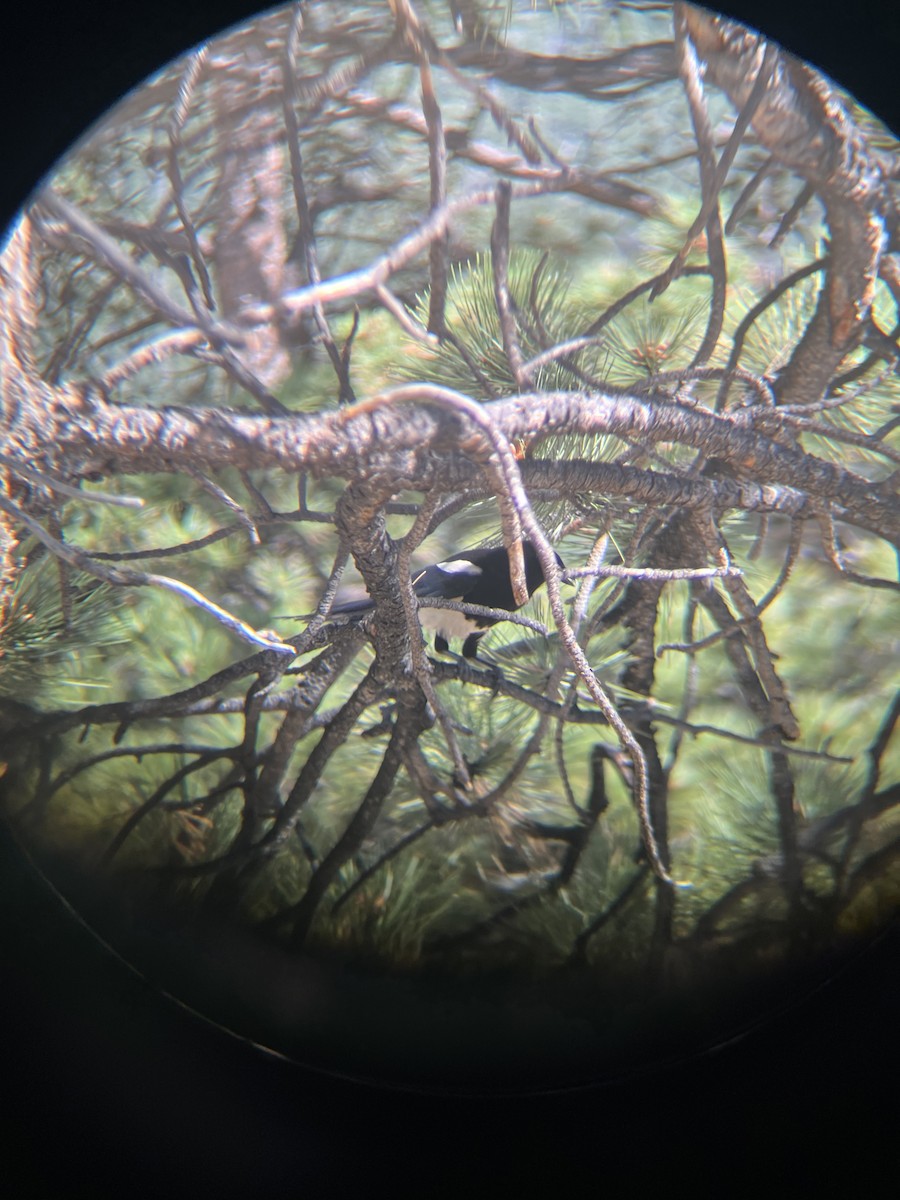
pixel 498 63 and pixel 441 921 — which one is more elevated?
pixel 498 63

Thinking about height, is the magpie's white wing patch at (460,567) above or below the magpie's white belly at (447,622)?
above

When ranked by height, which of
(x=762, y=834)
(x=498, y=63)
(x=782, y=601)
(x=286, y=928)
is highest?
(x=498, y=63)

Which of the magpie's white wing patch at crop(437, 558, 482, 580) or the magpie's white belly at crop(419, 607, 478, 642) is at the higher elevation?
the magpie's white wing patch at crop(437, 558, 482, 580)

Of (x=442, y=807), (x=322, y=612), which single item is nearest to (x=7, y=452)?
(x=322, y=612)

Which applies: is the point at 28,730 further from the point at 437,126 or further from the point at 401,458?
the point at 437,126
